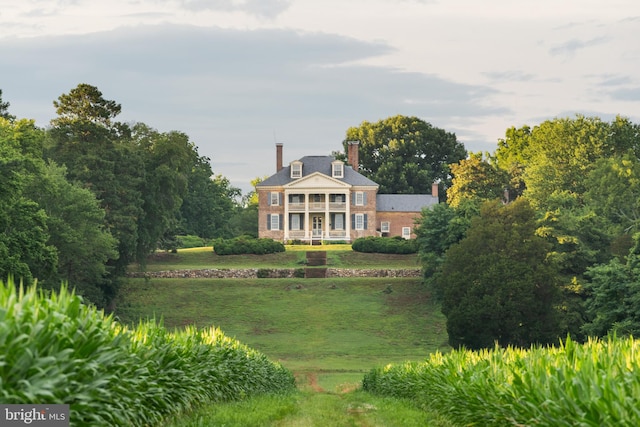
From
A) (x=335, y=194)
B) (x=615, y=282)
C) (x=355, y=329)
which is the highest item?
(x=335, y=194)

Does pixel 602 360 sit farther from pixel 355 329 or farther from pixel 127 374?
pixel 355 329

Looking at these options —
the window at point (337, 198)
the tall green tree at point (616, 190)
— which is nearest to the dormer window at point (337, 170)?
the window at point (337, 198)

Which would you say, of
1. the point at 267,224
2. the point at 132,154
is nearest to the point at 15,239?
the point at 132,154

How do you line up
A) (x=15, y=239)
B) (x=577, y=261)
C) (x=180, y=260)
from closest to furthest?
(x=15, y=239) < (x=577, y=261) < (x=180, y=260)

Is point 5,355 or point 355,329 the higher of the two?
point 5,355

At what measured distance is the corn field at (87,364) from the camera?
29.2 feet

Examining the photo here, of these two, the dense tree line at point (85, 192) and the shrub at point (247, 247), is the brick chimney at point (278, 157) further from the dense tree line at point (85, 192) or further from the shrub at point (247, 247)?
the dense tree line at point (85, 192)

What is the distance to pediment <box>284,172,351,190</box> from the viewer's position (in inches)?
3831

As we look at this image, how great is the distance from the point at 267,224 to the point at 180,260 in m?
18.6

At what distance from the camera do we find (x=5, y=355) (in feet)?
28.5

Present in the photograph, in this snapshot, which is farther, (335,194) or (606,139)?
(335,194)

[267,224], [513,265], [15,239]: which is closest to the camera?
[15,239]

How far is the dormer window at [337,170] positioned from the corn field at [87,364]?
8246 centimetres

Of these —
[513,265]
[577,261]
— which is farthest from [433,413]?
[577,261]
